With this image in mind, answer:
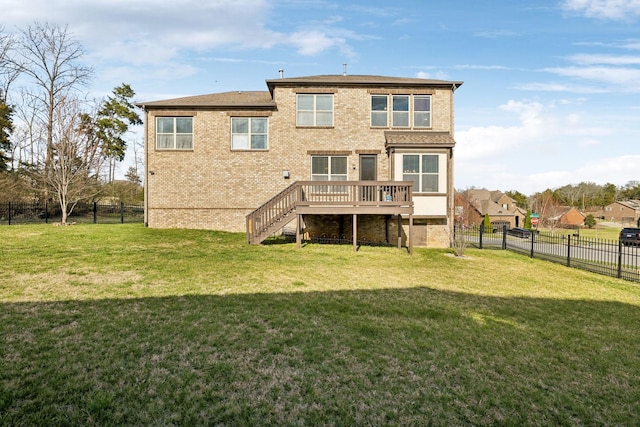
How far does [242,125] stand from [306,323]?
1323 centimetres

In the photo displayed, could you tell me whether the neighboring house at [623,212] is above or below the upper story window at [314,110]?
below

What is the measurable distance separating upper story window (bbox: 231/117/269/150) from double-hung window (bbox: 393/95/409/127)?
21.4ft

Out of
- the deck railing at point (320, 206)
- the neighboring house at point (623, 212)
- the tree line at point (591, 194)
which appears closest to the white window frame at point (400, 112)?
the deck railing at point (320, 206)

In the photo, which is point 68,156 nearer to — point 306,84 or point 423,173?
point 306,84

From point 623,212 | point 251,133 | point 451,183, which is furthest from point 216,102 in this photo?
point 623,212

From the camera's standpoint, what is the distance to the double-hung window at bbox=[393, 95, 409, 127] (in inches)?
642

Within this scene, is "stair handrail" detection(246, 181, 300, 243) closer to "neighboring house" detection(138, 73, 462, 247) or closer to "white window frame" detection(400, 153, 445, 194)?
"neighboring house" detection(138, 73, 462, 247)

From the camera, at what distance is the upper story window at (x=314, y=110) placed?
640 inches

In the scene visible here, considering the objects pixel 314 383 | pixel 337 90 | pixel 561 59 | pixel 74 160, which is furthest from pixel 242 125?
pixel 561 59

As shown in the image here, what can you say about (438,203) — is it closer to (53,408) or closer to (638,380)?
(638,380)

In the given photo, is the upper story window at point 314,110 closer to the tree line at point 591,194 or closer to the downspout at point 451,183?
the downspout at point 451,183

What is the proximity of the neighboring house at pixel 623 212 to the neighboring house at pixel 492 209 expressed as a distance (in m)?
36.2

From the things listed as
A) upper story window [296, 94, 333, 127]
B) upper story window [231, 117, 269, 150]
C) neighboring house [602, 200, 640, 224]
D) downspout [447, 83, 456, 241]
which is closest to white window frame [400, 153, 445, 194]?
downspout [447, 83, 456, 241]

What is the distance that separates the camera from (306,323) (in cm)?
543
